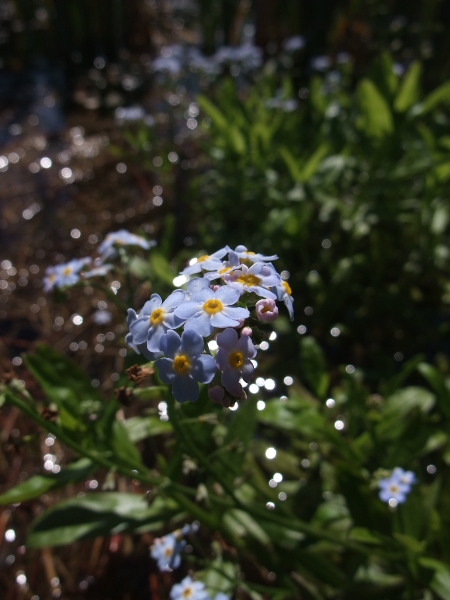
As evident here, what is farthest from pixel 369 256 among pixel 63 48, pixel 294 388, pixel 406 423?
pixel 63 48

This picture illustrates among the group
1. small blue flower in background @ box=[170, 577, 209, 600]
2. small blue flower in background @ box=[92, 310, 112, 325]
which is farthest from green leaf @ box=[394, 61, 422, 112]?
small blue flower in background @ box=[170, 577, 209, 600]

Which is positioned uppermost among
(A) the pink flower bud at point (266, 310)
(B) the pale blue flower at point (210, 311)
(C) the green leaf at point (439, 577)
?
(B) the pale blue flower at point (210, 311)

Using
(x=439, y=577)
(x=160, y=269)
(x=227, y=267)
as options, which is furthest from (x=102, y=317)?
(x=439, y=577)

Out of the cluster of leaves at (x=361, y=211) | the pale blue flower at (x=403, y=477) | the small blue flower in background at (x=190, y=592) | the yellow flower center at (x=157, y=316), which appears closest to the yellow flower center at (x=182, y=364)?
the yellow flower center at (x=157, y=316)

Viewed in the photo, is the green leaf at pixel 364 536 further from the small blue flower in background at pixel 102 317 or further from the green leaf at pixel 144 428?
the small blue flower in background at pixel 102 317

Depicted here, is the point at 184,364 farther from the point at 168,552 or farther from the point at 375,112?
the point at 375,112

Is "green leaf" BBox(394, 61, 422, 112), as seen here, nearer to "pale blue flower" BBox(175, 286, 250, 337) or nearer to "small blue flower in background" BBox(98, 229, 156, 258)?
"small blue flower in background" BBox(98, 229, 156, 258)
